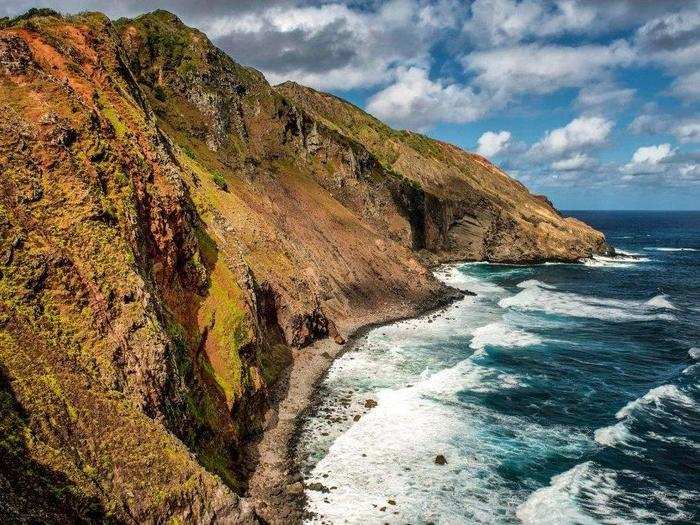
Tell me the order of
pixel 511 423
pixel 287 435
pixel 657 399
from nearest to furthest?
1. pixel 287 435
2. pixel 511 423
3. pixel 657 399

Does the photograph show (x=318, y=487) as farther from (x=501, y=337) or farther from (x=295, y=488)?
(x=501, y=337)

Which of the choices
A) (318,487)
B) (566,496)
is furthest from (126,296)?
(566,496)

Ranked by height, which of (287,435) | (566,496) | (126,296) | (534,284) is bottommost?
(566,496)

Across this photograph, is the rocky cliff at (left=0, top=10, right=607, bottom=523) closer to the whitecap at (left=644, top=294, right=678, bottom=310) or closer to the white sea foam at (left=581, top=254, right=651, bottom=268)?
the whitecap at (left=644, top=294, right=678, bottom=310)

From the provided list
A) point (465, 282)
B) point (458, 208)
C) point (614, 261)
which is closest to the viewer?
point (465, 282)

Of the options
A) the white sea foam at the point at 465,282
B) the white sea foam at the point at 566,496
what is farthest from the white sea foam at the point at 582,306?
the white sea foam at the point at 566,496

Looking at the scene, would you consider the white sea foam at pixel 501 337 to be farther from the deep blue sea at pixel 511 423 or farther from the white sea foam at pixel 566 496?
the white sea foam at pixel 566 496

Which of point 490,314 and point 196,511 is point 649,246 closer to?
point 490,314

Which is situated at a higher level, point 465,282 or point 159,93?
point 159,93
